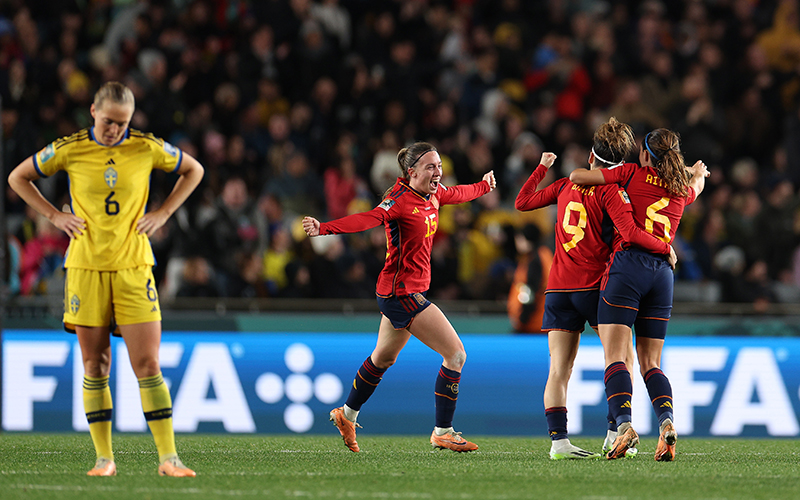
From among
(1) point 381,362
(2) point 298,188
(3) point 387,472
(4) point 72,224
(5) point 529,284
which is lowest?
(3) point 387,472

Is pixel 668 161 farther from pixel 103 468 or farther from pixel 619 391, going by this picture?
pixel 103 468

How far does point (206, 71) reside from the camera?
1438 centimetres

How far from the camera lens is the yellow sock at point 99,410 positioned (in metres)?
5.96

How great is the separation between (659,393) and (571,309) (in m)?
0.82

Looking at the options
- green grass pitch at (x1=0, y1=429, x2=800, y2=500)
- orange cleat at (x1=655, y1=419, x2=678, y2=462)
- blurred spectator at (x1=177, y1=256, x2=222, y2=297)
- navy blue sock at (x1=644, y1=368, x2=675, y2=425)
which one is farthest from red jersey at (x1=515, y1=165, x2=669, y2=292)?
blurred spectator at (x1=177, y1=256, x2=222, y2=297)

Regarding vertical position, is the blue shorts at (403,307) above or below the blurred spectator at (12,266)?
below

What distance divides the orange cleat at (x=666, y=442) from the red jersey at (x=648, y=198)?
125 cm

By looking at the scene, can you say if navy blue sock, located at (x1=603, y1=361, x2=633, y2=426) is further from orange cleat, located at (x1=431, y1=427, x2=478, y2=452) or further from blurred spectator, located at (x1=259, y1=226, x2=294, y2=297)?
blurred spectator, located at (x1=259, y1=226, x2=294, y2=297)

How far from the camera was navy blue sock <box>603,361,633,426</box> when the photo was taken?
22.3ft

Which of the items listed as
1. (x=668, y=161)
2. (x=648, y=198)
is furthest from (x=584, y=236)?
(x=668, y=161)

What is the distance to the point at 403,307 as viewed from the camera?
746cm

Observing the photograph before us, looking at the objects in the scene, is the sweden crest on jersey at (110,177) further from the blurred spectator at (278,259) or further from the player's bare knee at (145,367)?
the blurred spectator at (278,259)

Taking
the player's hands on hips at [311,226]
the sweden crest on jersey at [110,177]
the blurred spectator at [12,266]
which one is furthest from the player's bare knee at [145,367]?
the blurred spectator at [12,266]

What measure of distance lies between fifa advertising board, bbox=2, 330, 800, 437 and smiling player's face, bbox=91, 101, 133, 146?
4.48 meters
